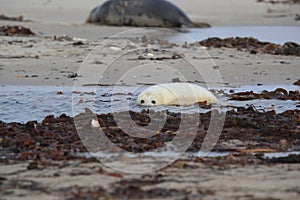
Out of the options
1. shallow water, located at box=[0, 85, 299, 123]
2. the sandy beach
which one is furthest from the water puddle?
shallow water, located at box=[0, 85, 299, 123]

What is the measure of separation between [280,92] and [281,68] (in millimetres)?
1776

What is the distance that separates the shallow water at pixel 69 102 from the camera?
5.81 m

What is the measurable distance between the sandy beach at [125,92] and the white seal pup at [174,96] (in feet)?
1.71

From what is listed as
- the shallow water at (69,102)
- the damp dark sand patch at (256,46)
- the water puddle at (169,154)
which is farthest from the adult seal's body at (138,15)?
the water puddle at (169,154)

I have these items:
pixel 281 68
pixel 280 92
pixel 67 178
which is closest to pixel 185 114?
pixel 280 92

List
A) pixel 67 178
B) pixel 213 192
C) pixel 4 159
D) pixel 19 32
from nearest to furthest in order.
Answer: pixel 213 192 < pixel 67 178 < pixel 4 159 < pixel 19 32

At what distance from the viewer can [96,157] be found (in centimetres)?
426

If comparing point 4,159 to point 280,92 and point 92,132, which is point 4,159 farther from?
point 280,92

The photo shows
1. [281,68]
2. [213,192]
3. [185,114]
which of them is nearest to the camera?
[213,192]

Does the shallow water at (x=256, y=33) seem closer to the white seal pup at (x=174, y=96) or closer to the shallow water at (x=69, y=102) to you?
the shallow water at (x=69, y=102)

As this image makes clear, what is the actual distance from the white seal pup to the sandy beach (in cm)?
52

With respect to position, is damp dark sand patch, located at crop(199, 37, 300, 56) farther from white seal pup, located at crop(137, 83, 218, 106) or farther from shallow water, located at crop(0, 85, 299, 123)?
white seal pup, located at crop(137, 83, 218, 106)

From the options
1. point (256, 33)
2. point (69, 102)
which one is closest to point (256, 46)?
point (256, 33)

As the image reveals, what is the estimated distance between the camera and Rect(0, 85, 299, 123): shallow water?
19.1 feet
